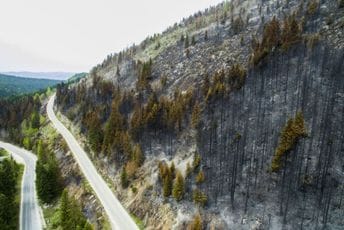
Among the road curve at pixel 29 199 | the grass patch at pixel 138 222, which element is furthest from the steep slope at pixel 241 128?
the road curve at pixel 29 199

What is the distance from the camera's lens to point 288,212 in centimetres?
5253

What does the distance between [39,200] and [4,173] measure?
1047cm

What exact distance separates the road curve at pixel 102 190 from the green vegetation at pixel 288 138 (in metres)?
28.5

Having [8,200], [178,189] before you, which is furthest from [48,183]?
[178,189]

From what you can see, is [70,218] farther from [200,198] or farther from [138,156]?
[200,198]

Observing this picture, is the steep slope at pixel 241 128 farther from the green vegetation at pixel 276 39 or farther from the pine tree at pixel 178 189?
the pine tree at pixel 178 189

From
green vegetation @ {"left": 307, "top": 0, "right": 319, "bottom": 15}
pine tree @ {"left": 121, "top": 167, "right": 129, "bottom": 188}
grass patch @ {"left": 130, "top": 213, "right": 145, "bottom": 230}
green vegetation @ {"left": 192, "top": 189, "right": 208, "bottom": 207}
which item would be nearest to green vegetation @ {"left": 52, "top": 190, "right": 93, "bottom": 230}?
grass patch @ {"left": 130, "top": 213, "right": 145, "bottom": 230}

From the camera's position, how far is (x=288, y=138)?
60.1 metres

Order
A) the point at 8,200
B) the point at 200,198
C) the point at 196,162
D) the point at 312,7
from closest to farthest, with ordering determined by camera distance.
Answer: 1. the point at 200,198
2. the point at 8,200
3. the point at 196,162
4. the point at 312,7

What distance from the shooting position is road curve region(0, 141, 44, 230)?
227ft

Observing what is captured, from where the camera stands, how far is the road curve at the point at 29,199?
227 ft

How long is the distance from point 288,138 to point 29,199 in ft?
207

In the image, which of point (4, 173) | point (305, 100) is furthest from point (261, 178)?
point (4, 173)

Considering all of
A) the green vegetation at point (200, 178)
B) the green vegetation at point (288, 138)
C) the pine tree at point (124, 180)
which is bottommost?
the pine tree at point (124, 180)
